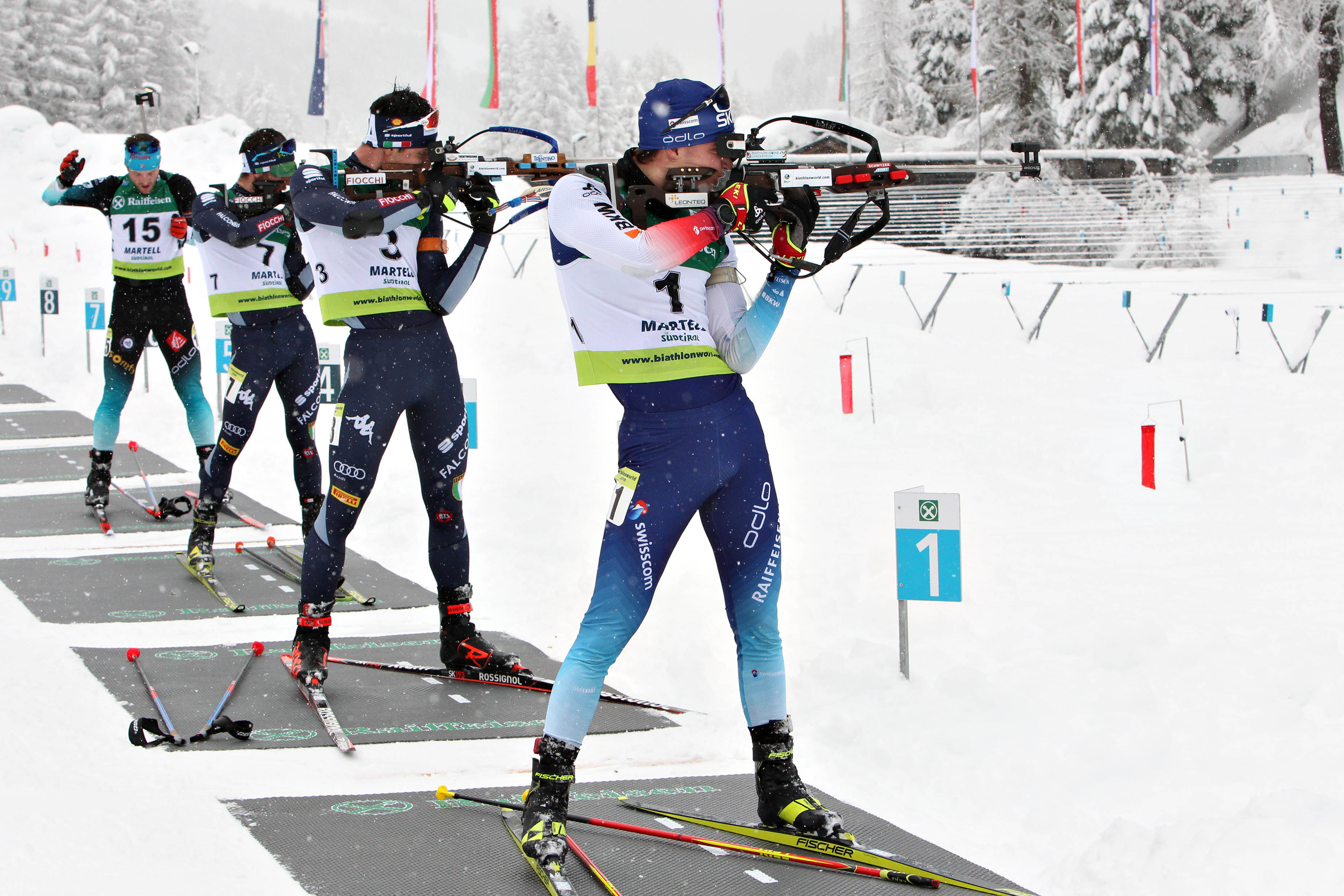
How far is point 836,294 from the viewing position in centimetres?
2031

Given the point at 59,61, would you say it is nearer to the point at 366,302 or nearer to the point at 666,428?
the point at 366,302

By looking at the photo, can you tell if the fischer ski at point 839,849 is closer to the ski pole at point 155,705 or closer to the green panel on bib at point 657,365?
the green panel on bib at point 657,365

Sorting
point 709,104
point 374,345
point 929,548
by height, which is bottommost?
point 929,548

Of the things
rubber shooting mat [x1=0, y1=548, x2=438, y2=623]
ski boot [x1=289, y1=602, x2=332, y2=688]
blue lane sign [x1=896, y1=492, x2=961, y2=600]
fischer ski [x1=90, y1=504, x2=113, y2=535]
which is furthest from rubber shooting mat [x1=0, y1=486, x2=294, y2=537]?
blue lane sign [x1=896, y1=492, x2=961, y2=600]

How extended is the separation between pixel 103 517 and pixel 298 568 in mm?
2032

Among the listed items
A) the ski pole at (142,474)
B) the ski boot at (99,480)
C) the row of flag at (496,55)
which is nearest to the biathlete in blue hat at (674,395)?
the ski boot at (99,480)

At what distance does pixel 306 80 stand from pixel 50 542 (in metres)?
167

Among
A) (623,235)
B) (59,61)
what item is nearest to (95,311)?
(623,235)

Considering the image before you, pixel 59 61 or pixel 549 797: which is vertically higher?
pixel 59 61

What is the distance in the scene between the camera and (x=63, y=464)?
10242 mm

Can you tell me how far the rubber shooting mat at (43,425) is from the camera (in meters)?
11.6

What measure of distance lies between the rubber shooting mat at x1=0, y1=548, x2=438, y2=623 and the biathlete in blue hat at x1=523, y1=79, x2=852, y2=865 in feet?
10.8

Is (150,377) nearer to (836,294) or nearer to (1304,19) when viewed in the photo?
(836,294)

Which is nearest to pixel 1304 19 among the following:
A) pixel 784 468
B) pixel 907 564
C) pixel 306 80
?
pixel 784 468
